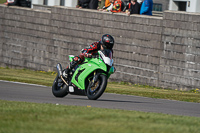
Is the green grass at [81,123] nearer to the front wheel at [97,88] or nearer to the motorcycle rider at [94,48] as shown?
the front wheel at [97,88]

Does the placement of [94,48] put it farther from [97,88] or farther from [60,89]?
[60,89]

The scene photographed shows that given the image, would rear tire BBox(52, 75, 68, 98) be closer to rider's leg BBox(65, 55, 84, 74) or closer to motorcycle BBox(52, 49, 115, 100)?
motorcycle BBox(52, 49, 115, 100)

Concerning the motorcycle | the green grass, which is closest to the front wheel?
the motorcycle

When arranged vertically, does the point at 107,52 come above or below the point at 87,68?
above

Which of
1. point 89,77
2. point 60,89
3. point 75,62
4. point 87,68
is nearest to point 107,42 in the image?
point 87,68

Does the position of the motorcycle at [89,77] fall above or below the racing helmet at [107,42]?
below

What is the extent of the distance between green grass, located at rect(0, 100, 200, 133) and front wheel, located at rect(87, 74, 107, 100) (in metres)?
2.29

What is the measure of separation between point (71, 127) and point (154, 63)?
11679mm

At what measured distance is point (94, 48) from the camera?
10.8 meters

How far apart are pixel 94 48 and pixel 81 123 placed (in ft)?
15.9

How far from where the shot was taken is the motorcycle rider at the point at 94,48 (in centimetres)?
1052

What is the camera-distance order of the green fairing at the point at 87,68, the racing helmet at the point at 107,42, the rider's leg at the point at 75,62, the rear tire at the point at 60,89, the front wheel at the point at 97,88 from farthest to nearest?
the rear tire at the point at 60,89
the rider's leg at the point at 75,62
the racing helmet at the point at 107,42
the green fairing at the point at 87,68
the front wheel at the point at 97,88

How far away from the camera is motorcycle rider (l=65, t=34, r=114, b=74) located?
1052cm

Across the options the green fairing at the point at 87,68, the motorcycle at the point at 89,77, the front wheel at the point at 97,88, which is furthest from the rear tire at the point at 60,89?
the front wheel at the point at 97,88
